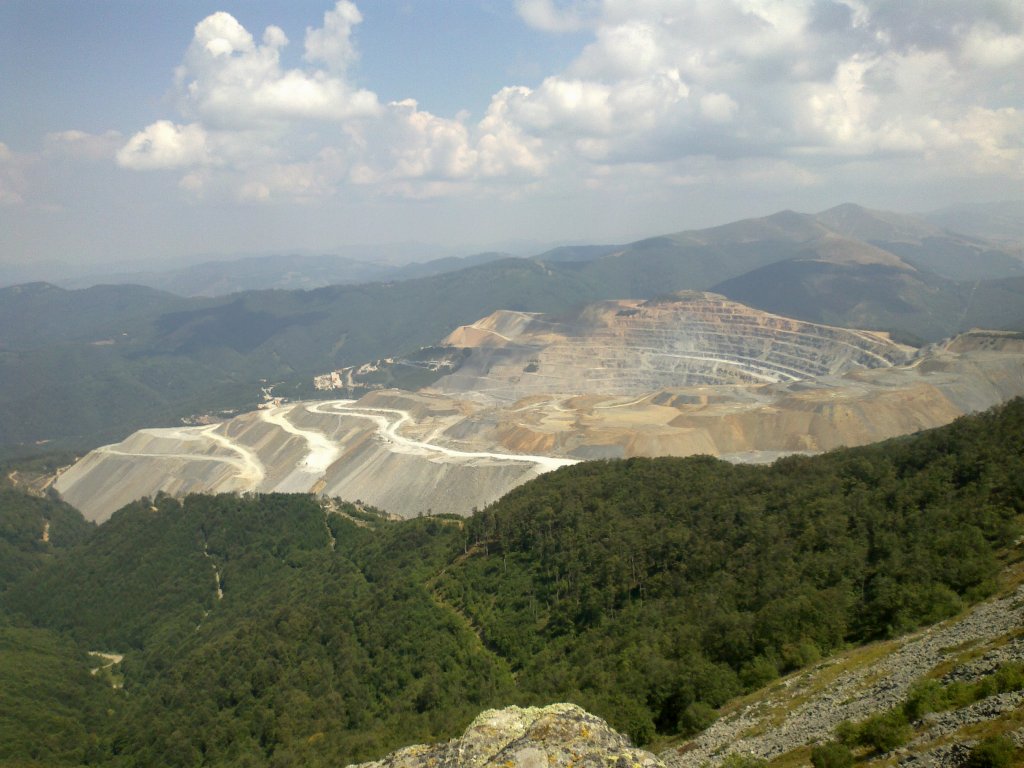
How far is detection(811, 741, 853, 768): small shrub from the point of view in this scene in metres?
16.1

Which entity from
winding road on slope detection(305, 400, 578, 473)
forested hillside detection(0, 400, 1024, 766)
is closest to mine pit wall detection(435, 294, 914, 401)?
winding road on slope detection(305, 400, 578, 473)

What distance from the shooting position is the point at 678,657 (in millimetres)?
30141

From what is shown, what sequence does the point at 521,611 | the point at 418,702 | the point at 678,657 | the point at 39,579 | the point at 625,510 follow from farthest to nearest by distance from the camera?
the point at 39,579 → the point at 625,510 → the point at 521,611 → the point at 418,702 → the point at 678,657

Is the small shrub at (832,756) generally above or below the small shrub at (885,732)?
below

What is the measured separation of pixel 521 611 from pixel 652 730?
18.6 metres

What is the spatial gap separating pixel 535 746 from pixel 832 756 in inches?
268

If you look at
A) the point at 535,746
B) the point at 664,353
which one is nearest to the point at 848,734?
the point at 535,746

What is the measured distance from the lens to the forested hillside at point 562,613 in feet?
94.4

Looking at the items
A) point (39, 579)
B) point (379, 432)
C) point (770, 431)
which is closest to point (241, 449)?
point (379, 432)

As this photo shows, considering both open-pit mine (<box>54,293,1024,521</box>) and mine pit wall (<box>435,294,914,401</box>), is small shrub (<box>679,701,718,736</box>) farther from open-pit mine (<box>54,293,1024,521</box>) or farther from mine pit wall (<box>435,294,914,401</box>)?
mine pit wall (<box>435,294,914,401</box>)

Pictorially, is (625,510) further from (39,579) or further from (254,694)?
(39,579)

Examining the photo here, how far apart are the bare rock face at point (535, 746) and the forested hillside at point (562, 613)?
33.0 ft

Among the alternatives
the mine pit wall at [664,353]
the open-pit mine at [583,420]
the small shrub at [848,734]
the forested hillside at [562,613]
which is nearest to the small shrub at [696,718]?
the forested hillside at [562,613]

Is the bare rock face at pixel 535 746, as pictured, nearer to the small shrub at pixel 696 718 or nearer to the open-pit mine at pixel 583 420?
the small shrub at pixel 696 718
